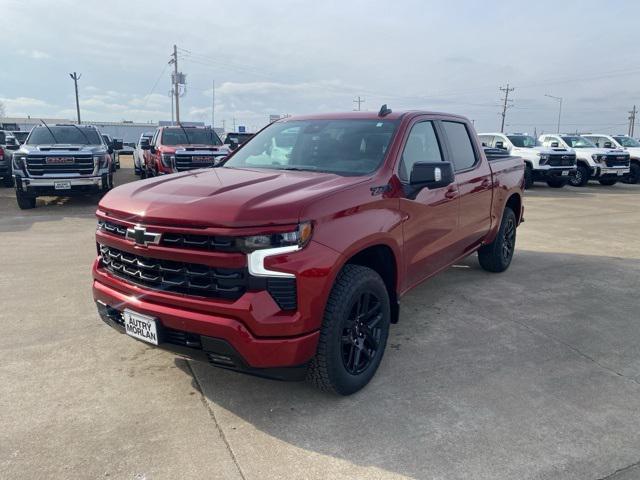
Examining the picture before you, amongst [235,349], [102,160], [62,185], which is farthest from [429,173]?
[102,160]

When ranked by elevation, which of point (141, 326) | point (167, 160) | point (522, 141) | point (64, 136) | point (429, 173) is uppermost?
point (522, 141)

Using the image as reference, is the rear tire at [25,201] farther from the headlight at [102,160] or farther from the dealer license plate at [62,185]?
the headlight at [102,160]

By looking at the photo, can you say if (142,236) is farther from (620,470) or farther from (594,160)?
(594,160)

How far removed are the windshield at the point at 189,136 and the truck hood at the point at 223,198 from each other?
35.0 feet

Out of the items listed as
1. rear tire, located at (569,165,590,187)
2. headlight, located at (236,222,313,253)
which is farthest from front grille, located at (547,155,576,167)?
headlight, located at (236,222,313,253)

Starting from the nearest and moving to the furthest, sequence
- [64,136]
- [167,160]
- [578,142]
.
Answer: [64,136]
[167,160]
[578,142]

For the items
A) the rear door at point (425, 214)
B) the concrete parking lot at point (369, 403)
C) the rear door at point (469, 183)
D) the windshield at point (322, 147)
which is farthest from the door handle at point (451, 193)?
the concrete parking lot at point (369, 403)

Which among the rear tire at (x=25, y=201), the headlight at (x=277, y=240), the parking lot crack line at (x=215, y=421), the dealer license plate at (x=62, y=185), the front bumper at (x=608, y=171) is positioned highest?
the headlight at (x=277, y=240)

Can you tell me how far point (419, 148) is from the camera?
13.2ft

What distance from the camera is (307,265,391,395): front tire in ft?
9.46

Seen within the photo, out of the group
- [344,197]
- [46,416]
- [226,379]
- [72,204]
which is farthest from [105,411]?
[72,204]

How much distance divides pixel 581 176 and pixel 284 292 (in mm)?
19229

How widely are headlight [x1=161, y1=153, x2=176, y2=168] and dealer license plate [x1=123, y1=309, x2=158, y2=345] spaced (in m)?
10.1

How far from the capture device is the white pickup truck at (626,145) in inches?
771
